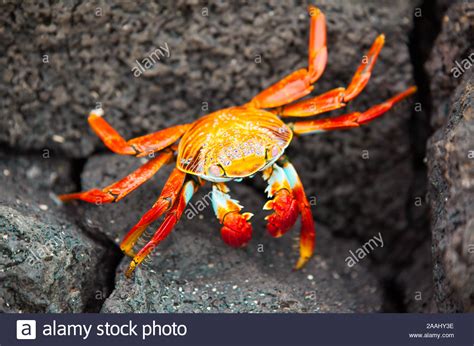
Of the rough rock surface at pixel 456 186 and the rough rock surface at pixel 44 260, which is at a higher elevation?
the rough rock surface at pixel 456 186

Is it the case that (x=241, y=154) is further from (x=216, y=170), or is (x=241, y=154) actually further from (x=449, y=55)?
(x=449, y=55)

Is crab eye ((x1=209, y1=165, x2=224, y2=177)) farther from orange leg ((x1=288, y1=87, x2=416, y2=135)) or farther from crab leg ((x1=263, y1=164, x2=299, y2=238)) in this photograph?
orange leg ((x1=288, y1=87, x2=416, y2=135))

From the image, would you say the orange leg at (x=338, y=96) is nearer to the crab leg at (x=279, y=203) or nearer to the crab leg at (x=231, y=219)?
the crab leg at (x=279, y=203)

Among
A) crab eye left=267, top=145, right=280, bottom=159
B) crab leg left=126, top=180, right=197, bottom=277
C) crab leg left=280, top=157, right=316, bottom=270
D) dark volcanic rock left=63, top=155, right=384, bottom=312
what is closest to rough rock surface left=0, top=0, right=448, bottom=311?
dark volcanic rock left=63, top=155, right=384, bottom=312

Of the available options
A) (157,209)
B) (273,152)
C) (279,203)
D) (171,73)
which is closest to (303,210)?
(279,203)

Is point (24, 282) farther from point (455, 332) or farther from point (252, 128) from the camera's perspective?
point (455, 332)

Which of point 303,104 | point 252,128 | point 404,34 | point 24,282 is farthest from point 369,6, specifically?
point 24,282

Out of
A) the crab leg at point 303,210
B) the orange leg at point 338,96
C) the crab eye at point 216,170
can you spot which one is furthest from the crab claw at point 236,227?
the orange leg at point 338,96
